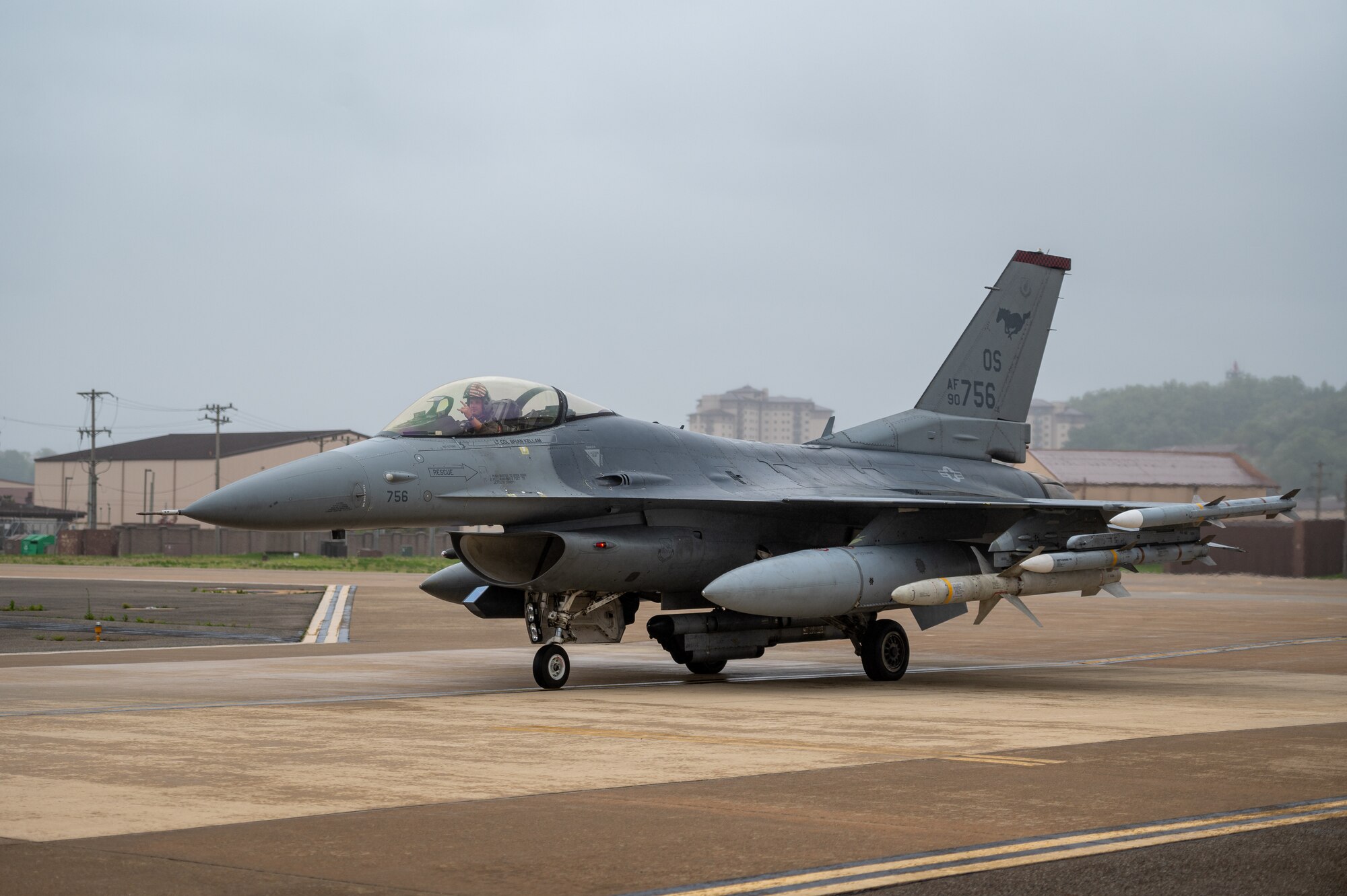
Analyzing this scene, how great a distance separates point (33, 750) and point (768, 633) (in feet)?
27.3

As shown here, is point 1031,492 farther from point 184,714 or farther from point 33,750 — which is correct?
point 33,750

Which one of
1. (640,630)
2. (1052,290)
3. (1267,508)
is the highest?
(1052,290)

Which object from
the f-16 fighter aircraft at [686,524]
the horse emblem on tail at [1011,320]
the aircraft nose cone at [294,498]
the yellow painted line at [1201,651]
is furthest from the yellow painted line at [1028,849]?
the horse emblem on tail at [1011,320]

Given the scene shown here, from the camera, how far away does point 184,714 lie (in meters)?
10.5

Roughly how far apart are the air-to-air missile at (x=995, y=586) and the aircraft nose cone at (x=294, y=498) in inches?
216

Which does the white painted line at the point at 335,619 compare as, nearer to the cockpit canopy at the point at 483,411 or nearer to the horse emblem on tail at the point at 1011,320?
the cockpit canopy at the point at 483,411

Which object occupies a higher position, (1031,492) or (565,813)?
(1031,492)

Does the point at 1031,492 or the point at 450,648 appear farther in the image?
the point at 450,648

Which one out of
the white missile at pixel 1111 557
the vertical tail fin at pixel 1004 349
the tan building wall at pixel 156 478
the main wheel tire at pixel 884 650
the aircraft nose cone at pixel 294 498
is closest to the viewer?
the aircraft nose cone at pixel 294 498

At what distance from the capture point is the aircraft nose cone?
11.8 metres

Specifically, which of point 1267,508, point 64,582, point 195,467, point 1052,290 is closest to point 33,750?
point 1267,508

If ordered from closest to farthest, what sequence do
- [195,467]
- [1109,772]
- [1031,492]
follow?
[1109,772]
[1031,492]
[195,467]

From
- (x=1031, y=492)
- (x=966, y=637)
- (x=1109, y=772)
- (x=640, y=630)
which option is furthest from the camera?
(x=640, y=630)

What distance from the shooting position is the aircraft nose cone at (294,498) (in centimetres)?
1182
